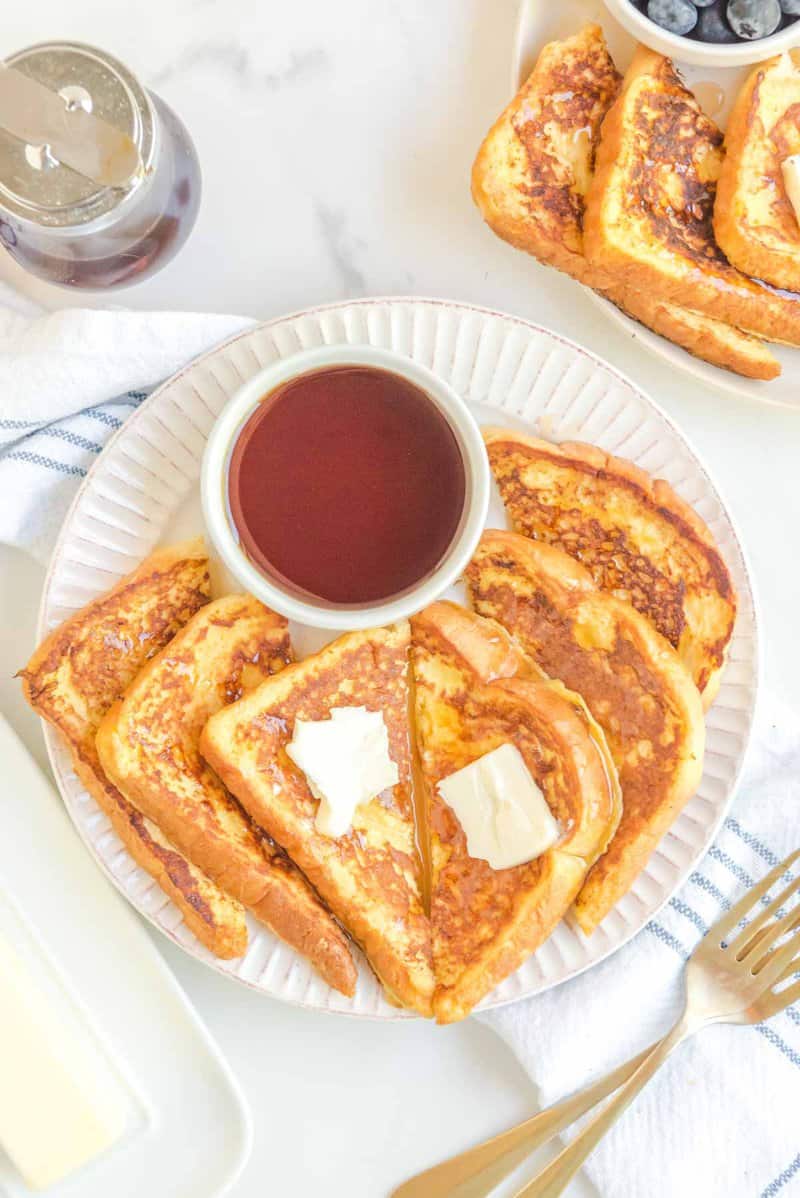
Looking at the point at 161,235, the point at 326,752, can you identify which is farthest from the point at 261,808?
the point at 161,235

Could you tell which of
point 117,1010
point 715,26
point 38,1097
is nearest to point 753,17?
point 715,26

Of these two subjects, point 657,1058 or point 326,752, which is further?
point 657,1058

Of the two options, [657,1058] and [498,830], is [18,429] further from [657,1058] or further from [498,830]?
[657,1058]

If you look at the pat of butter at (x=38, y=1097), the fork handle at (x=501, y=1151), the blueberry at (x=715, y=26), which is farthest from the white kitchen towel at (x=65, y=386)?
the fork handle at (x=501, y=1151)

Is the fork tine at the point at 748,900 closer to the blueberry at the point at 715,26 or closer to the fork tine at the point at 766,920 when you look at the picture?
the fork tine at the point at 766,920

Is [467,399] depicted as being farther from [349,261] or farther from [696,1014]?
[696,1014]

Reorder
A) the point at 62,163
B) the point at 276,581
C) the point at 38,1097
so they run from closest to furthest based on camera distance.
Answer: the point at 62,163 → the point at 276,581 → the point at 38,1097
